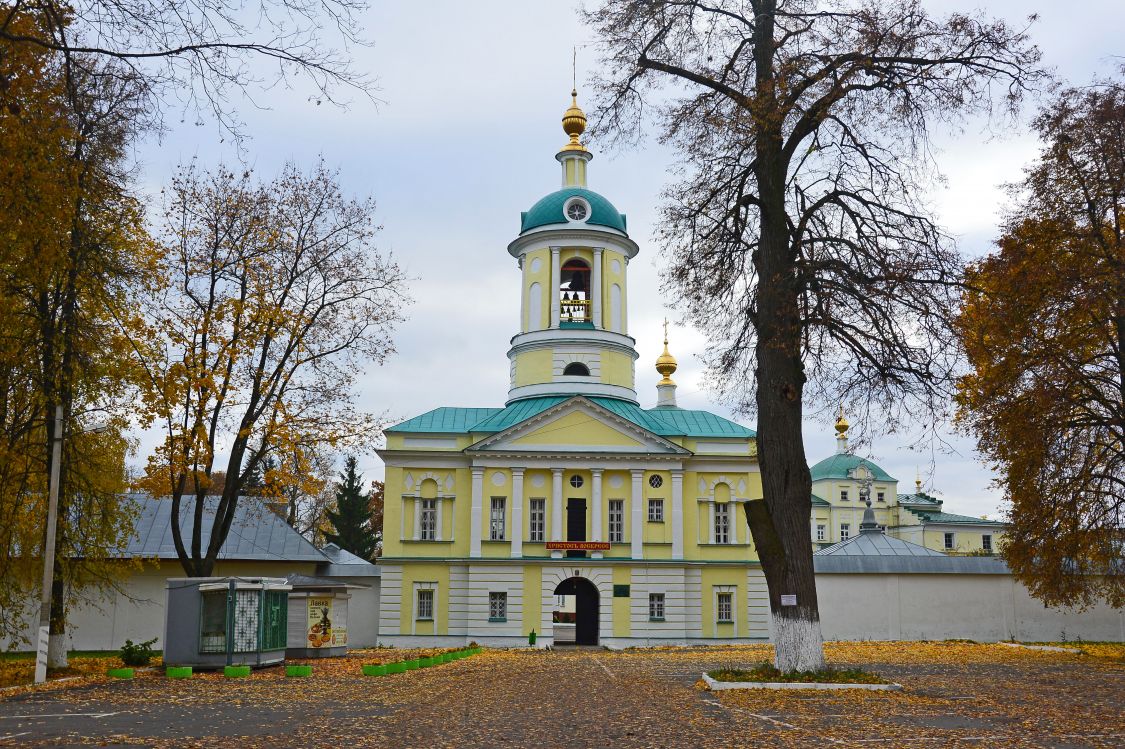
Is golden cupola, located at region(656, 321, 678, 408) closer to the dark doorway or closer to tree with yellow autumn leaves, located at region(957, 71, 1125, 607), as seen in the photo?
the dark doorway

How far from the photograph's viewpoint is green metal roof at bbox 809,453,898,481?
98688mm

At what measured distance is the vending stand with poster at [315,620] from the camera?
92.8 feet

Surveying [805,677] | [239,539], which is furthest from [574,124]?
[805,677]

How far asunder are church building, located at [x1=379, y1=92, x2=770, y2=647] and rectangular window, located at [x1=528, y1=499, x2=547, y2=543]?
5cm

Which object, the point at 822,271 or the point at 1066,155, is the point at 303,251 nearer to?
the point at 822,271

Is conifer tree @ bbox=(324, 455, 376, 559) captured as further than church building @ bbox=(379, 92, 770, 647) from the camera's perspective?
Yes

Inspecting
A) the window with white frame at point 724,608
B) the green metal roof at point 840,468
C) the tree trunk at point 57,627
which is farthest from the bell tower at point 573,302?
the green metal roof at point 840,468

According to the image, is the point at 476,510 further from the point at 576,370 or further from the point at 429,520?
the point at 576,370

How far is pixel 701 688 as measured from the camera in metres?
16.7

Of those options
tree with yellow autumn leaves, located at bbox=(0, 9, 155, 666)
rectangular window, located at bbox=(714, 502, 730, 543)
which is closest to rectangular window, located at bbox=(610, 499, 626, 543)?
rectangular window, located at bbox=(714, 502, 730, 543)

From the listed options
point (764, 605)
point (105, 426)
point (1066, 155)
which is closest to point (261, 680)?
point (105, 426)

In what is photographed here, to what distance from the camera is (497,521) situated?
129ft

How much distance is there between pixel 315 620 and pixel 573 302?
19.0 m

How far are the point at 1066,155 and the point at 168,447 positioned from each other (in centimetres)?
2055
